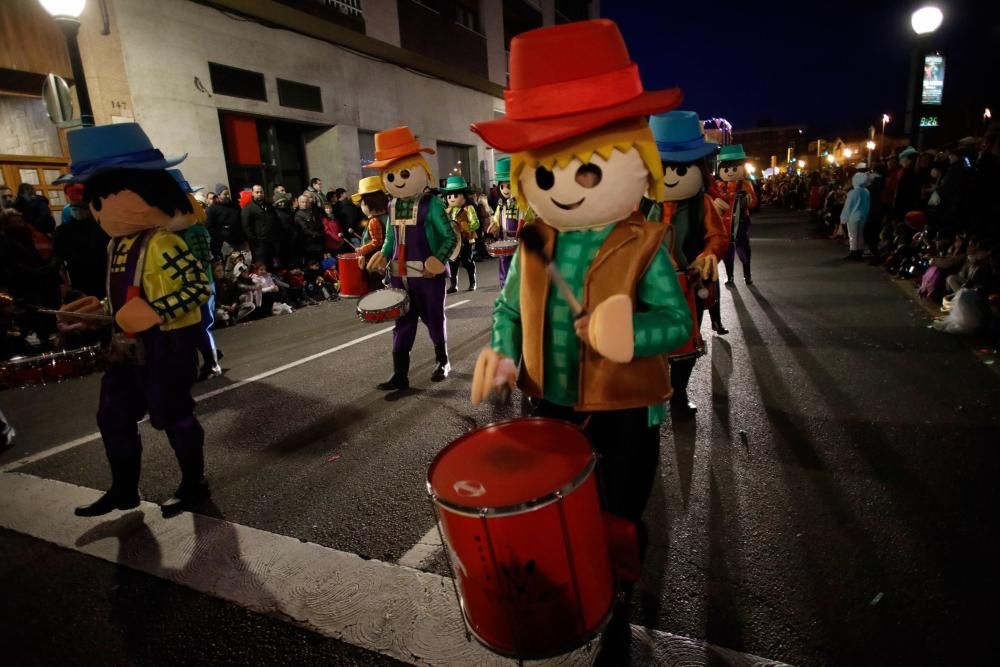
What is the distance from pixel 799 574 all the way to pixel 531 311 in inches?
70.1

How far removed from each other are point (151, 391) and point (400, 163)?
3.01 meters

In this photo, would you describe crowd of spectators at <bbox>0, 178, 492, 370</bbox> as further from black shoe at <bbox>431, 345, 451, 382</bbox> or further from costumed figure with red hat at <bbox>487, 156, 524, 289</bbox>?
costumed figure with red hat at <bbox>487, 156, 524, 289</bbox>

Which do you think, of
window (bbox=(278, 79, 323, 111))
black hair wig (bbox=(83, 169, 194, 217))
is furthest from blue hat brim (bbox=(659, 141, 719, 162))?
window (bbox=(278, 79, 323, 111))

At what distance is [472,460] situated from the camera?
173 cm

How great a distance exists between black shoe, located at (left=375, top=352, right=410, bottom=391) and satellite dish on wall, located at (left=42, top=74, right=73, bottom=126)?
5717mm

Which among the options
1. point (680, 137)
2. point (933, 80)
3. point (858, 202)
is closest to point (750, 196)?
point (858, 202)

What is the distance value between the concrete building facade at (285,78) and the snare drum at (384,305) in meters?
7.74

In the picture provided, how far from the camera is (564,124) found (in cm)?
185

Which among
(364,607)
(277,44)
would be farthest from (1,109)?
(364,607)

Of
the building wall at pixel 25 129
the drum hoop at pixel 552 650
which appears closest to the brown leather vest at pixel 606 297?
the drum hoop at pixel 552 650

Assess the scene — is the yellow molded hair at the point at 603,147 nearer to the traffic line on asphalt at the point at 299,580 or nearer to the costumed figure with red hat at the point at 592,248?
the costumed figure with red hat at the point at 592,248

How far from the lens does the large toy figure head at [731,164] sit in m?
8.02

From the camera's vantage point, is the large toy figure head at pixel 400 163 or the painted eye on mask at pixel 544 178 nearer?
the painted eye on mask at pixel 544 178

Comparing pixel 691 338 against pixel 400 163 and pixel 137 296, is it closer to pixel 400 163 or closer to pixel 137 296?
pixel 400 163
